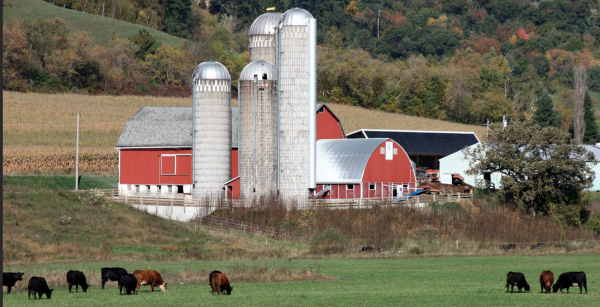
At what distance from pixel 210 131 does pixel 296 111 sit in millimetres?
6386

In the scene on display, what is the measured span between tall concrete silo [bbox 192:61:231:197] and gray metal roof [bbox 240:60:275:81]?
2079 mm

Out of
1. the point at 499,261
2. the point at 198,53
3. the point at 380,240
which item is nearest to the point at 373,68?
the point at 198,53

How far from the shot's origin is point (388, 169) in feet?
209

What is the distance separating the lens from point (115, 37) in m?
139

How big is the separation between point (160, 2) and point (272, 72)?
130152 millimetres

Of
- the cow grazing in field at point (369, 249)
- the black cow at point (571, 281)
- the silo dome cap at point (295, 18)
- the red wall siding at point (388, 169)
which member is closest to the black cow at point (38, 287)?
the black cow at point (571, 281)

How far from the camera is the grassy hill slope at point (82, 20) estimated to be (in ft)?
484

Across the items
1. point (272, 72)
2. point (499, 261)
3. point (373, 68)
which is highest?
point (373, 68)

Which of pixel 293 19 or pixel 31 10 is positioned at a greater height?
pixel 31 10

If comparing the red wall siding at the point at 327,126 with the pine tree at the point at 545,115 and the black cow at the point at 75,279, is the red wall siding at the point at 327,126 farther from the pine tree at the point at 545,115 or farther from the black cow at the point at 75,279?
the pine tree at the point at 545,115

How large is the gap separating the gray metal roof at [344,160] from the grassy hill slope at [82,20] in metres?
85.8

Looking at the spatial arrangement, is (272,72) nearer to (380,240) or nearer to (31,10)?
(380,240)

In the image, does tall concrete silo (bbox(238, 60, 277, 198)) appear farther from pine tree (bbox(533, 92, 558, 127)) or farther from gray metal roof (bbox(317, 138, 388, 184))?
pine tree (bbox(533, 92, 558, 127))

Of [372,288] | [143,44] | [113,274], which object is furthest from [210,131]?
[143,44]
